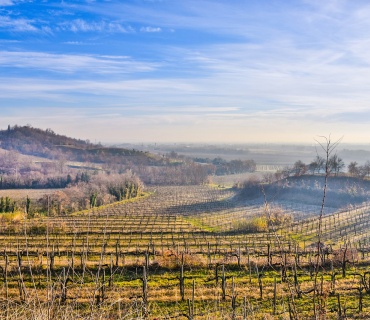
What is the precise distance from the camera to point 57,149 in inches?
5207

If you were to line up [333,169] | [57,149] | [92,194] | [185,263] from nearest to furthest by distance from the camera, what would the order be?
[185,263]
[92,194]
[333,169]
[57,149]

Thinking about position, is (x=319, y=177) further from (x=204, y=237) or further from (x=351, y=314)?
(x=351, y=314)

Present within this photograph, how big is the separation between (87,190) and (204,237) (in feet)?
126

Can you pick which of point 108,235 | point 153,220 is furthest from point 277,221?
point 108,235

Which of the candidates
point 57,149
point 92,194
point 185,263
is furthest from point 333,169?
point 57,149

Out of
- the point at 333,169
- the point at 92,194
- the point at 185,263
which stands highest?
the point at 333,169

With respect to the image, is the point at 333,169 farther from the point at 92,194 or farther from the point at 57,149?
the point at 57,149

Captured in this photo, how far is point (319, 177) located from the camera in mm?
70875

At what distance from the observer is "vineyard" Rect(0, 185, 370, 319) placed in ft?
19.5

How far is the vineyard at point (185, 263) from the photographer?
5.93 metres

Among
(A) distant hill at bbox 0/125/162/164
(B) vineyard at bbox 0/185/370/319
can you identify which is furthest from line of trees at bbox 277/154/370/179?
(A) distant hill at bbox 0/125/162/164

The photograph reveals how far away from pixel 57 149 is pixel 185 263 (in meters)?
123

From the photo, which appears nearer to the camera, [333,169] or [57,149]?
[333,169]

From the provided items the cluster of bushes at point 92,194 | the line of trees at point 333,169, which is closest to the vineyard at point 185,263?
A: the cluster of bushes at point 92,194
